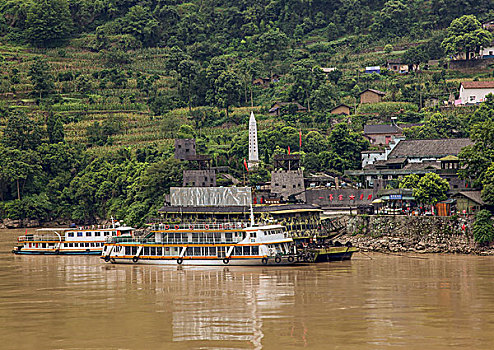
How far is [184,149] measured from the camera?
99000 mm

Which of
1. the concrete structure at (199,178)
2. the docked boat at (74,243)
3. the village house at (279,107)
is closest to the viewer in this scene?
the docked boat at (74,243)

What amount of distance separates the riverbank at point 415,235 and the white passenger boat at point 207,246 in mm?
8262

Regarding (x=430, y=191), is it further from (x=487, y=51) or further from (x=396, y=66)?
(x=487, y=51)

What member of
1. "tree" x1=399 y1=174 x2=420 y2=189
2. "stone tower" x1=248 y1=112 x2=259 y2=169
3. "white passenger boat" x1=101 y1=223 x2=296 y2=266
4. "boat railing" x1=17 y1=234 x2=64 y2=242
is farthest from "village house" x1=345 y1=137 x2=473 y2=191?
"boat railing" x1=17 y1=234 x2=64 y2=242

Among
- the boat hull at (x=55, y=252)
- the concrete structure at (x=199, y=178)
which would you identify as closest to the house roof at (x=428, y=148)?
the concrete structure at (x=199, y=178)

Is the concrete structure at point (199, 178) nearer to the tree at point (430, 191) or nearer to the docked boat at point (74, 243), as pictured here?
the docked boat at point (74, 243)

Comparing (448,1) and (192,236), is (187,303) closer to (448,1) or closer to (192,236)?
(192,236)

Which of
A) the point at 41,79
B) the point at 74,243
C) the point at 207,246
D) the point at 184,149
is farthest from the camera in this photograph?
the point at 41,79

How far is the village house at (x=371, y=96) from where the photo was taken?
412 feet

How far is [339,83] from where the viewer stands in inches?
5320

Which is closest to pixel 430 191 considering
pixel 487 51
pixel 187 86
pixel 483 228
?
pixel 483 228

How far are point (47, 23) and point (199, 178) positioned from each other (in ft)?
275

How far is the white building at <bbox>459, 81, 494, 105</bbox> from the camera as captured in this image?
117625 millimetres

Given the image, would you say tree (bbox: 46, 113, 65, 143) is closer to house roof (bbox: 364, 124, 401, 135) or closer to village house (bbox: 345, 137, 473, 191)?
house roof (bbox: 364, 124, 401, 135)
